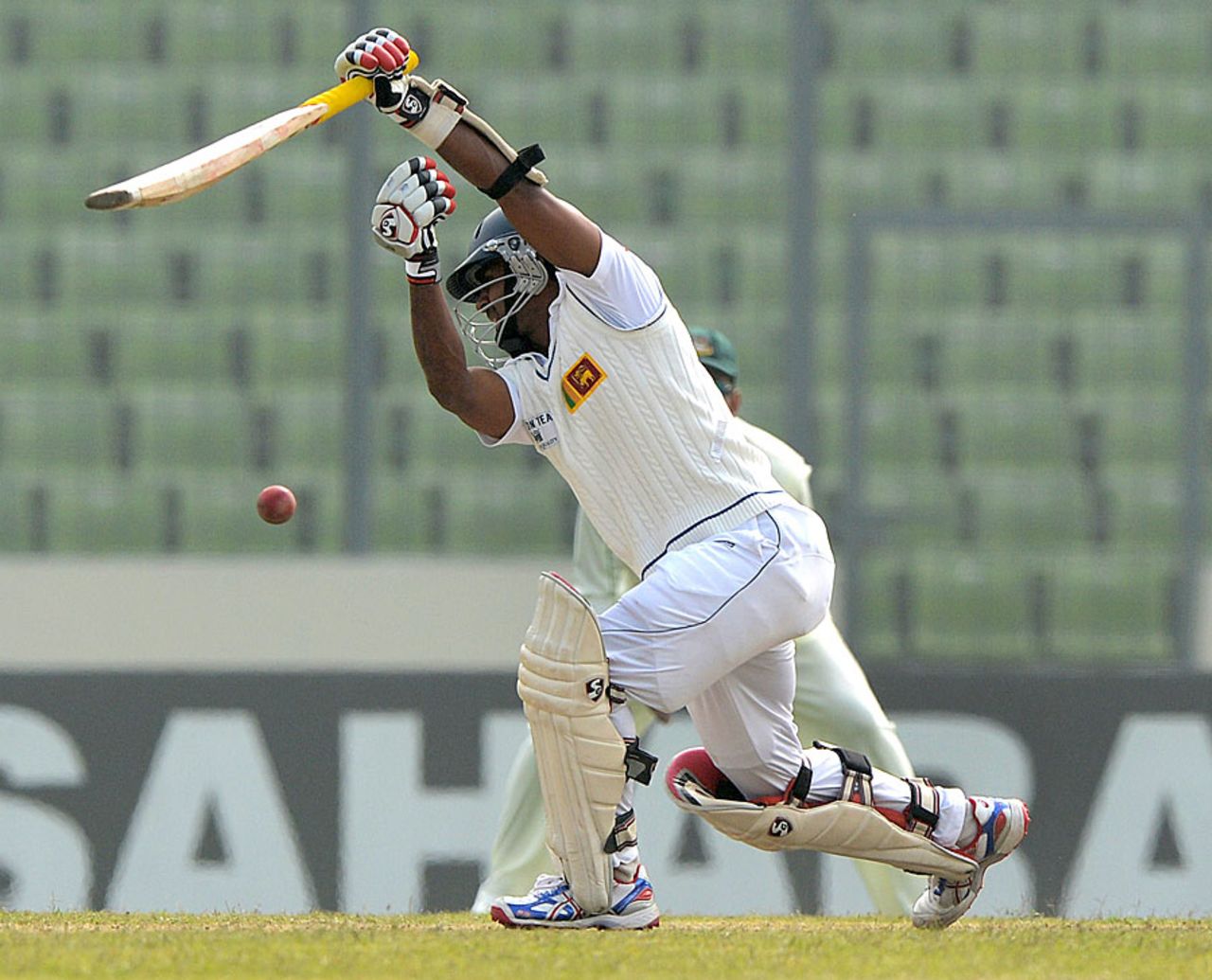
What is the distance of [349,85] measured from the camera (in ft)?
15.2

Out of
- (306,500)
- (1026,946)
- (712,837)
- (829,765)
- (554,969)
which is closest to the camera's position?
(554,969)

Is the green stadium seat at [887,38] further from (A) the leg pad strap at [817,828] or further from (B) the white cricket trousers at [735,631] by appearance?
(A) the leg pad strap at [817,828]

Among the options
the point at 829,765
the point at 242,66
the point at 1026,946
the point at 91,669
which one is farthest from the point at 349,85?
the point at 242,66

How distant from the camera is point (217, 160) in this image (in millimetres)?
4574

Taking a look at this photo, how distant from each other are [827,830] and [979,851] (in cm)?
35

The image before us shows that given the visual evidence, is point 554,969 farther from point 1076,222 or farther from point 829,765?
point 1076,222

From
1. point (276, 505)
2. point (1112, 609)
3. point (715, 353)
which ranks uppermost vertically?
point (715, 353)

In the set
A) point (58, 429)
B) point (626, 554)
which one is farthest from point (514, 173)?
point (58, 429)

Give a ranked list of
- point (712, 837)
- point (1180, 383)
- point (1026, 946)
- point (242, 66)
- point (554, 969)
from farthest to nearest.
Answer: point (242, 66)
point (1180, 383)
point (712, 837)
point (1026, 946)
point (554, 969)

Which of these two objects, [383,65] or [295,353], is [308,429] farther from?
[383,65]

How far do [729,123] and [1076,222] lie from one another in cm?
147

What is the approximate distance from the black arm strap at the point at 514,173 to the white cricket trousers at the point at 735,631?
0.76 m

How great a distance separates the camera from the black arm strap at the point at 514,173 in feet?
14.8

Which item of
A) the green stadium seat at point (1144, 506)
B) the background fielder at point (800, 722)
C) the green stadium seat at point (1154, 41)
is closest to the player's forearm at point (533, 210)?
the background fielder at point (800, 722)
